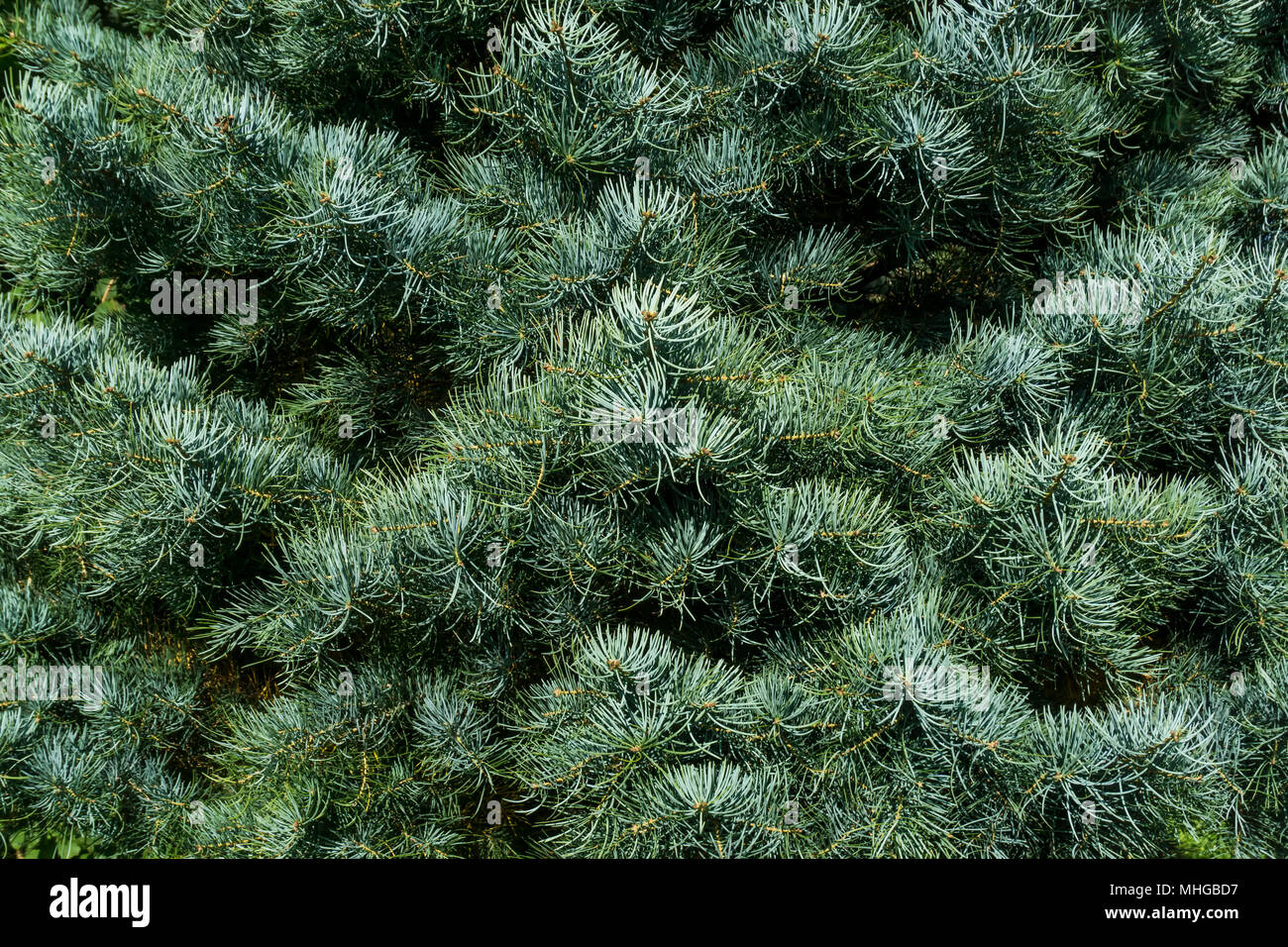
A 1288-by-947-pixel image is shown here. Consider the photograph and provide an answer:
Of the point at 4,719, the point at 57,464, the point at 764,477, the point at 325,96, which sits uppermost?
the point at 325,96

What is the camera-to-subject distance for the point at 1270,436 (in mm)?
966

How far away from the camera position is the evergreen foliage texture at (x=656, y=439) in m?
0.82

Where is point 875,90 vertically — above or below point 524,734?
above

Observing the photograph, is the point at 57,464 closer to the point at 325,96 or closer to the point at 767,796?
the point at 325,96

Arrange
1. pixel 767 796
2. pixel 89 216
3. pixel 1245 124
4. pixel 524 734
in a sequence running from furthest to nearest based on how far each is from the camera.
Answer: pixel 1245 124
pixel 89 216
pixel 524 734
pixel 767 796

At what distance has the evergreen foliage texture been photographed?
0.82m

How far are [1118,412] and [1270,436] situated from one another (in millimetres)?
176

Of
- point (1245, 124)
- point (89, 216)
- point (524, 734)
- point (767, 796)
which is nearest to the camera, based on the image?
point (767, 796)

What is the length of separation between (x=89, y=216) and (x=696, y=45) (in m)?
0.77

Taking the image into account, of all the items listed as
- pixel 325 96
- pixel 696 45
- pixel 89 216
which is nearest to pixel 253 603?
pixel 89 216

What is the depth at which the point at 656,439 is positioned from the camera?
29.0 inches

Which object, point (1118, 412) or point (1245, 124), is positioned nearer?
point (1118, 412)

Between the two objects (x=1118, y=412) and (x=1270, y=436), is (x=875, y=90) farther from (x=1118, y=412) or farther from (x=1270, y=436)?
(x=1270, y=436)

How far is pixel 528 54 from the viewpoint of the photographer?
91cm
